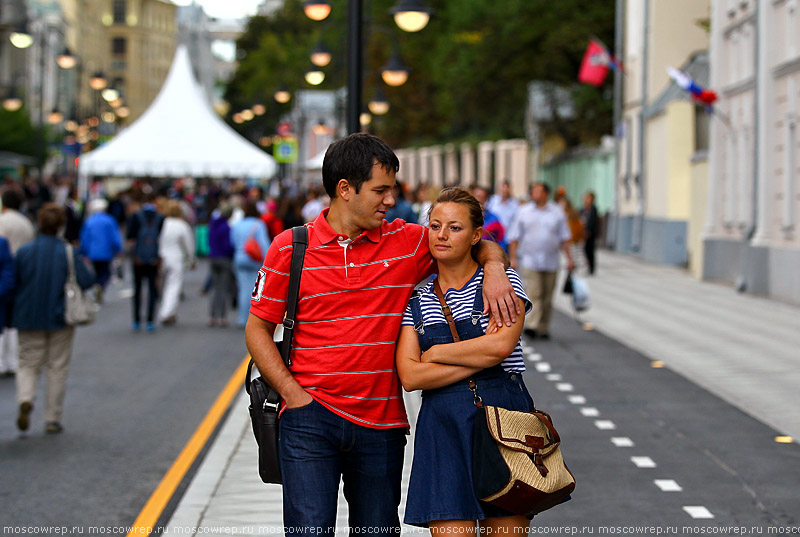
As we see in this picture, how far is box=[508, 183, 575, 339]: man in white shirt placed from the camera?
51.1 ft

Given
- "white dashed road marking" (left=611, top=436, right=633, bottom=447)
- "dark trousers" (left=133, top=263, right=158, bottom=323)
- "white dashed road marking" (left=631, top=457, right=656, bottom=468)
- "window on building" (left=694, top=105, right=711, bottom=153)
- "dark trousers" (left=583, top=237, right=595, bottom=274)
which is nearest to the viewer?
"white dashed road marking" (left=631, top=457, right=656, bottom=468)

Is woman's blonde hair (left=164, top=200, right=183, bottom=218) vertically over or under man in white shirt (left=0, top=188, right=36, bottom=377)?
over

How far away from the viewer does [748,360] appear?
13883 millimetres

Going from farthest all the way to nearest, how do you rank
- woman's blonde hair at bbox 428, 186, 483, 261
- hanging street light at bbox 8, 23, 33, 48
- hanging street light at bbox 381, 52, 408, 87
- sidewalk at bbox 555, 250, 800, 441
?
1. hanging street light at bbox 8, 23, 33, 48
2. hanging street light at bbox 381, 52, 408, 87
3. sidewalk at bbox 555, 250, 800, 441
4. woman's blonde hair at bbox 428, 186, 483, 261

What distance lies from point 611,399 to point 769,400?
51.0 inches

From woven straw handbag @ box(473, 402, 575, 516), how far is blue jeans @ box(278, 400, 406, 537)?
316 mm

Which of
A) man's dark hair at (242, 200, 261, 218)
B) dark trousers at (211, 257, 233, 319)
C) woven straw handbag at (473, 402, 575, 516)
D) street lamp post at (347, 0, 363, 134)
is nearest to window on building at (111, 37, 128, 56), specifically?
dark trousers at (211, 257, 233, 319)

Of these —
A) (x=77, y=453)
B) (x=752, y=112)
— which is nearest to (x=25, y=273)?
→ (x=77, y=453)

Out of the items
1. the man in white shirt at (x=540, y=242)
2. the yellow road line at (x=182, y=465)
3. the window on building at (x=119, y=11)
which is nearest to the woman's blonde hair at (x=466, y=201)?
the yellow road line at (x=182, y=465)

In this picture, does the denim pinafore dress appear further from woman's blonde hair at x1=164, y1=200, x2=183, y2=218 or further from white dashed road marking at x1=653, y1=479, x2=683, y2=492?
woman's blonde hair at x1=164, y1=200, x2=183, y2=218

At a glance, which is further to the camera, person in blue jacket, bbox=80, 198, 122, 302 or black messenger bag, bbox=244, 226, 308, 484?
person in blue jacket, bbox=80, 198, 122, 302

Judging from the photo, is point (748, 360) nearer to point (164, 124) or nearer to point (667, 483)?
point (667, 483)

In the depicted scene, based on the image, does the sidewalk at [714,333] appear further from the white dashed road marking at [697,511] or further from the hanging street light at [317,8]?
the hanging street light at [317,8]

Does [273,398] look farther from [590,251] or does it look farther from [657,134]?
[657,134]
